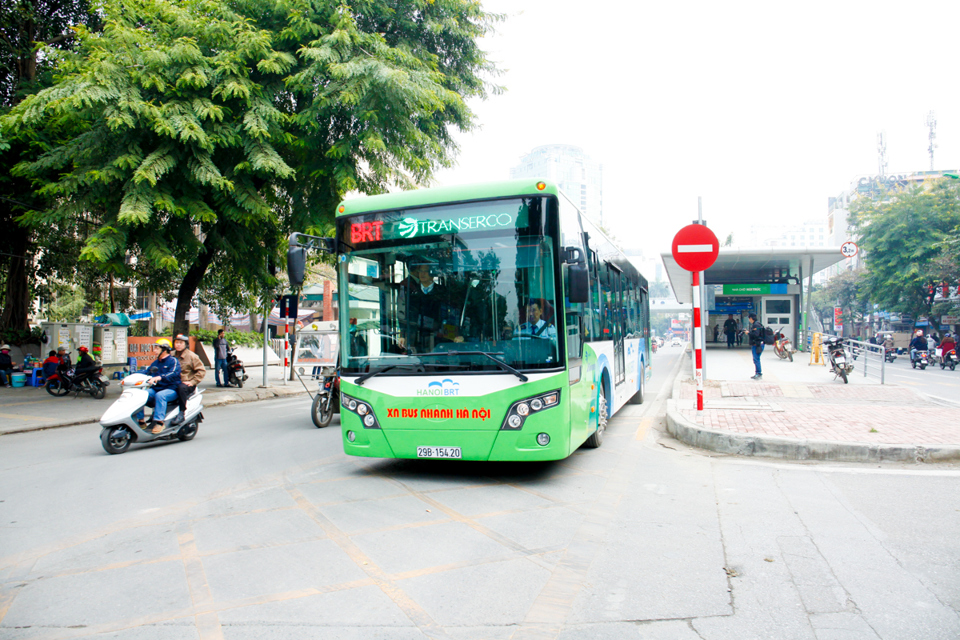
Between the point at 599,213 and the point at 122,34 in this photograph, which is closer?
the point at 122,34

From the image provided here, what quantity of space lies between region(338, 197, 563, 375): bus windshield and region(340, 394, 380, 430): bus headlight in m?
0.30

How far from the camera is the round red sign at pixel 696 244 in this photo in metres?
9.48

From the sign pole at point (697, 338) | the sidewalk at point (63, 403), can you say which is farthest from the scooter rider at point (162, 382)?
the sign pole at point (697, 338)

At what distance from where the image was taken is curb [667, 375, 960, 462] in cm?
718

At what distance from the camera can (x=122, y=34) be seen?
1216 cm

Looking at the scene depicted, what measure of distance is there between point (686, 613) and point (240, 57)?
12.8 meters

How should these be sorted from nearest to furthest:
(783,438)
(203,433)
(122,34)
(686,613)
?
(686,613), (783,438), (203,433), (122,34)

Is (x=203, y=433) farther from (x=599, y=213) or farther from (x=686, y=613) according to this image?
(x=599, y=213)

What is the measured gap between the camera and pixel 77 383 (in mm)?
16000

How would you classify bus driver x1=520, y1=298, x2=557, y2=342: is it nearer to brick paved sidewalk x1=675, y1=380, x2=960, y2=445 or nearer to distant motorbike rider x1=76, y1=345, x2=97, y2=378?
brick paved sidewalk x1=675, y1=380, x2=960, y2=445

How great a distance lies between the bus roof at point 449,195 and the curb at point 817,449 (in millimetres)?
3946

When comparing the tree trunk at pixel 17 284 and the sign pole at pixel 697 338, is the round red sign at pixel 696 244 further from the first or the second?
the tree trunk at pixel 17 284

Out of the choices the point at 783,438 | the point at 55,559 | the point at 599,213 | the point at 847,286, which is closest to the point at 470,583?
the point at 55,559

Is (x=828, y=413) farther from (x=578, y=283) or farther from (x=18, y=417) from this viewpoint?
(x=18, y=417)
